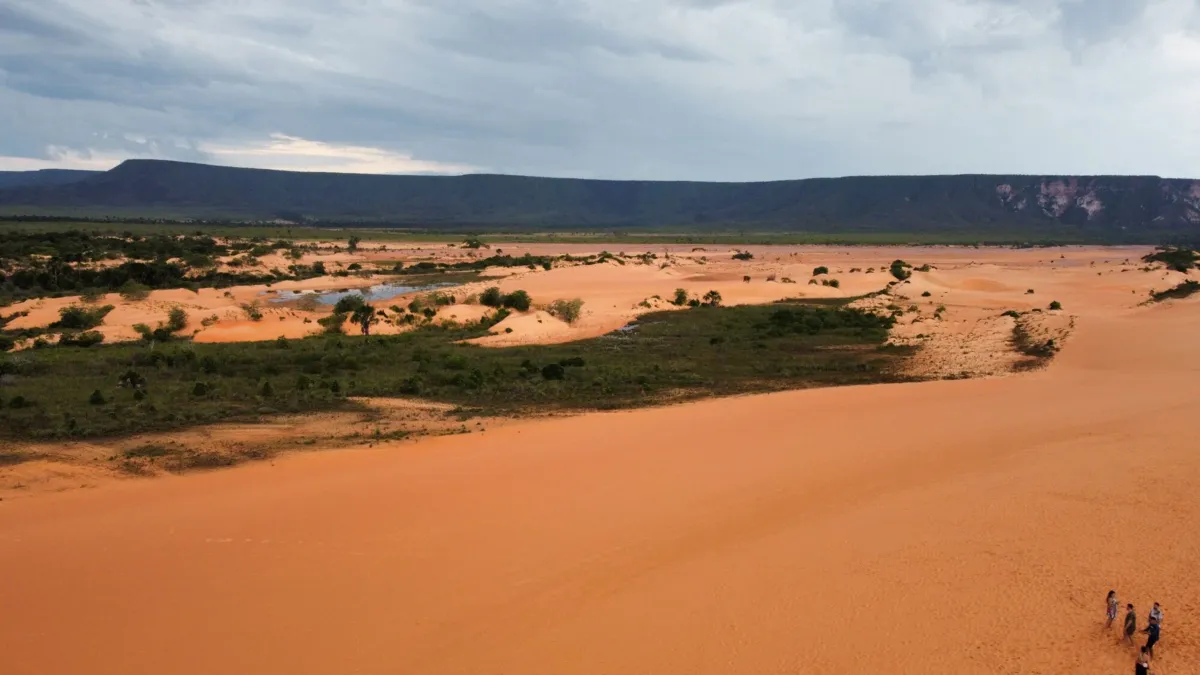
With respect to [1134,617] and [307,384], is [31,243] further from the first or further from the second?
[1134,617]

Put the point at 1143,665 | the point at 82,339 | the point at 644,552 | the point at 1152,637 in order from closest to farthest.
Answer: the point at 1143,665
the point at 1152,637
the point at 644,552
the point at 82,339

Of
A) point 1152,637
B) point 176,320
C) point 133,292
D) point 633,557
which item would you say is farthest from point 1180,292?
point 133,292

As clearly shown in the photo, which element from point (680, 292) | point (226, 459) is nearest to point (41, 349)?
point (226, 459)

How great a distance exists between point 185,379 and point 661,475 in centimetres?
1575

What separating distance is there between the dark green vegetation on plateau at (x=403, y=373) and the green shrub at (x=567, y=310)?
15.9 feet

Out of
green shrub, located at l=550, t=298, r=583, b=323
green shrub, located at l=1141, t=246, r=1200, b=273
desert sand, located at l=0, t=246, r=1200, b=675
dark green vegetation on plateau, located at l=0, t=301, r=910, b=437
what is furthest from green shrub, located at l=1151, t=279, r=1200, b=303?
desert sand, located at l=0, t=246, r=1200, b=675

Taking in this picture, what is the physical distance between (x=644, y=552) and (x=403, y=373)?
15.4 meters

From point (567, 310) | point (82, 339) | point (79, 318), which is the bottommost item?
point (82, 339)

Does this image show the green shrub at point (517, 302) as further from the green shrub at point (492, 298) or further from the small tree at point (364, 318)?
the small tree at point (364, 318)

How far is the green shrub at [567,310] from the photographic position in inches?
1633

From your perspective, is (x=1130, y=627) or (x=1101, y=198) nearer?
(x=1130, y=627)

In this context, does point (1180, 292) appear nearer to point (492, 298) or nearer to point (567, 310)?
point (567, 310)

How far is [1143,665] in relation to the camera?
7766 mm

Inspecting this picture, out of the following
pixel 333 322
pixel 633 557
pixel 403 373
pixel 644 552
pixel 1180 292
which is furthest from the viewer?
pixel 1180 292
